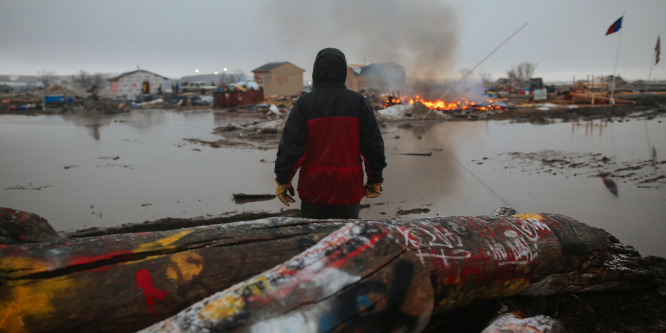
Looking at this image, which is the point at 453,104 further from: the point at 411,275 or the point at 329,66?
the point at 411,275

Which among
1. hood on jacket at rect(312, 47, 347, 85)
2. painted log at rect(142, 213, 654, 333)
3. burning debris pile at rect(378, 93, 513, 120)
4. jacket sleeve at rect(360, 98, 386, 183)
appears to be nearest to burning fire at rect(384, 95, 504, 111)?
burning debris pile at rect(378, 93, 513, 120)

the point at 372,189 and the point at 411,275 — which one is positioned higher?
the point at 372,189

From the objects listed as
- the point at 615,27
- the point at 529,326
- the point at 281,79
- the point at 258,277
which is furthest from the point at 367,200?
the point at 281,79

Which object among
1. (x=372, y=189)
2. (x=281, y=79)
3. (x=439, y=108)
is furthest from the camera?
(x=281, y=79)

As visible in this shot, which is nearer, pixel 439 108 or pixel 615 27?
pixel 615 27

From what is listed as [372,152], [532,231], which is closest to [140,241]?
[372,152]

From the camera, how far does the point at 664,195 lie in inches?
236

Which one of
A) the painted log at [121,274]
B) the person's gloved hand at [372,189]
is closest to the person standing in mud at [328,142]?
the person's gloved hand at [372,189]

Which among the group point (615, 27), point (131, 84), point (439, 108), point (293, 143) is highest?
point (615, 27)

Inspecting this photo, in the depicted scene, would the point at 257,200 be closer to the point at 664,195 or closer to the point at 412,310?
the point at 412,310

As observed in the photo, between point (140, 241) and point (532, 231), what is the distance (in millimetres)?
2421

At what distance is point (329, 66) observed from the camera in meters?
3.27

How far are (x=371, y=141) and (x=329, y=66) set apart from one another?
2.31ft

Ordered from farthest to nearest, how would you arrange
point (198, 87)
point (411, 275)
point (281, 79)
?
point (198, 87) < point (281, 79) < point (411, 275)
